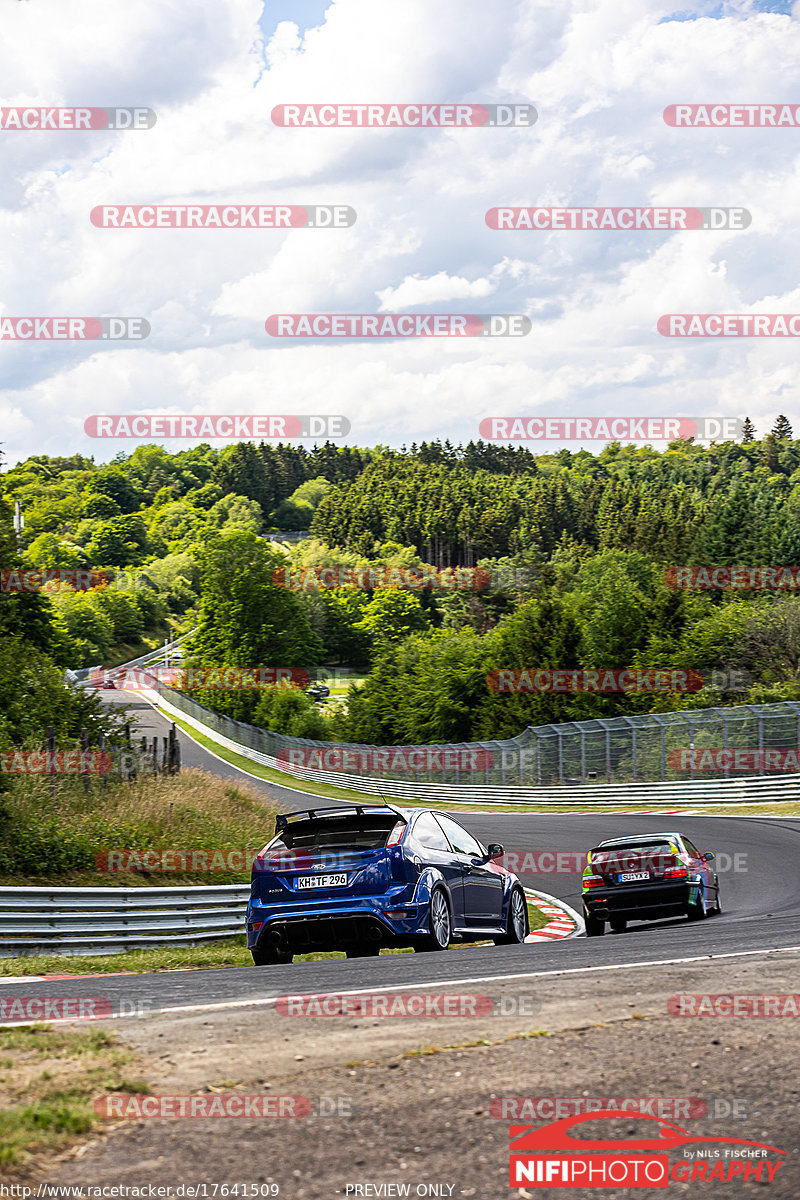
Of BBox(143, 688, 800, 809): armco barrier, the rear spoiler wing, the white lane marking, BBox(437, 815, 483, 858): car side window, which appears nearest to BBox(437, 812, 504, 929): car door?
BBox(437, 815, 483, 858): car side window

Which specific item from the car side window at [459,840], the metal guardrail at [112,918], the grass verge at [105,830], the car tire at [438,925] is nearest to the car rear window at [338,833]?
the car tire at [438,925]

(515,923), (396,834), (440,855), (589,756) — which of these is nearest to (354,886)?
(396,834)

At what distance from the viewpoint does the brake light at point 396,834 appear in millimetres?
10227

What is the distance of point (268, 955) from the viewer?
10562 mm

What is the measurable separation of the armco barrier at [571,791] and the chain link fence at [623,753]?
0.38 meters

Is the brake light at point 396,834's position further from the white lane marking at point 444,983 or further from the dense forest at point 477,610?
the dense forest at point 477,610

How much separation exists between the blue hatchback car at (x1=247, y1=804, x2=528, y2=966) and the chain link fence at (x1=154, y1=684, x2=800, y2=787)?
24.7 m

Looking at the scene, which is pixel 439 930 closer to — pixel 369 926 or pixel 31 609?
pixel 369 926

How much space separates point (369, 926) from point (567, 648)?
7347 centimetres

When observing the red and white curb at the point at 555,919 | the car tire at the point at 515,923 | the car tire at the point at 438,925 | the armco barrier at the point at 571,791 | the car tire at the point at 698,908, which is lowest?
the armco barrier at the point at 571,791

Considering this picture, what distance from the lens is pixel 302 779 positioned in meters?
64.6

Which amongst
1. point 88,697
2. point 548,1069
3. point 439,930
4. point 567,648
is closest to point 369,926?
point 439,930

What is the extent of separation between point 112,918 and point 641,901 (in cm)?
648

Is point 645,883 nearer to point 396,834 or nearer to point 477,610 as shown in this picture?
point 396,834
